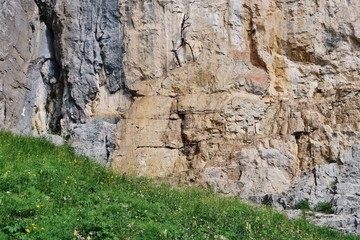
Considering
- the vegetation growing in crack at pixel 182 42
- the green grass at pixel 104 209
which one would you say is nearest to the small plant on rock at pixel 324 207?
the green grass at pixel 104 209

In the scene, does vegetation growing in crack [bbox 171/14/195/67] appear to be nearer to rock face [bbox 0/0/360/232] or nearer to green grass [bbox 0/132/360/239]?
rock face [bbox 0/0/360/232]

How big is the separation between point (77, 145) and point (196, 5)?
564cm

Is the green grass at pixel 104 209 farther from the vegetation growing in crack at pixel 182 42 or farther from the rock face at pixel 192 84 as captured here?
the vegetation growing in crack at pixel 182 42

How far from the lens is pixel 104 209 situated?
10.6m

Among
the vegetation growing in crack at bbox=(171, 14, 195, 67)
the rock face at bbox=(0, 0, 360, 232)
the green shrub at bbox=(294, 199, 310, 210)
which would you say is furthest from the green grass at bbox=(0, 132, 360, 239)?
the vegetation growing in crack at bbox=(171, 14, 195, 67)

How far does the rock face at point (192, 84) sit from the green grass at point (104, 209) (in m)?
3.23

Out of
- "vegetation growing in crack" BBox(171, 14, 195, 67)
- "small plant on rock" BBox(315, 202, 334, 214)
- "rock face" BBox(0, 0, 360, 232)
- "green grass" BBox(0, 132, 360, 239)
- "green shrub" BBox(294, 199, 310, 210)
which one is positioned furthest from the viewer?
"vegetation growing in crack" BBox(171, 14, 195, 67)

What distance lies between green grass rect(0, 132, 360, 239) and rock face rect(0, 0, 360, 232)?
10.6 ft

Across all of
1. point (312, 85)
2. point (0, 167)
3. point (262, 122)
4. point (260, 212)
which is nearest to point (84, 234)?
point (0, 167)

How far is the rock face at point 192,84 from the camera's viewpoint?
17578 millimetres

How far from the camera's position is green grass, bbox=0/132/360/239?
962 centimetres

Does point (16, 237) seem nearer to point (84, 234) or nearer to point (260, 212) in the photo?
point (84, 234)

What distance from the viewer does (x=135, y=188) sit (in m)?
13.1

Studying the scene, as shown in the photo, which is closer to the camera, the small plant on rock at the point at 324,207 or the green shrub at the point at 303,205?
the small plant on rock at the point at 324,207
